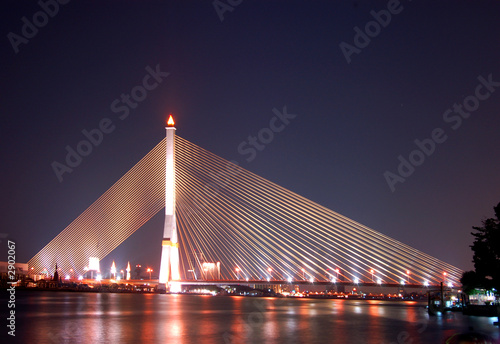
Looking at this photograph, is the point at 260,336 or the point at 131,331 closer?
the point at 260,336

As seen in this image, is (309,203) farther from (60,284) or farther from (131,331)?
(60,284)

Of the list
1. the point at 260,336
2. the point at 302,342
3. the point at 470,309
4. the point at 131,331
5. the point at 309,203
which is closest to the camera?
the point at 302,342

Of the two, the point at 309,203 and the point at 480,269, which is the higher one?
the point at 309,203

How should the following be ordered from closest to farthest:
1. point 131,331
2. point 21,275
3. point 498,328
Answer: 1. point 131,331
2. point 498,328
3. point 21,275

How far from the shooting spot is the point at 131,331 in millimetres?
19156

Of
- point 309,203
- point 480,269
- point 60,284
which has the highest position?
point 309,203

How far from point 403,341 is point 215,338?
6018 mm

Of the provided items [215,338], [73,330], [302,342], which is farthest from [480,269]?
[73,330]

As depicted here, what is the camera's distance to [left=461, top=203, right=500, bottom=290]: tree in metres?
26.1

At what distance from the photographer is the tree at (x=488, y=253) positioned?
2611 cm

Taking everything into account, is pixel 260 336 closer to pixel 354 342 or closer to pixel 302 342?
pixel 302 342

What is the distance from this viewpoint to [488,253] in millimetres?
27469

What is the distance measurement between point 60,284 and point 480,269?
275 ft

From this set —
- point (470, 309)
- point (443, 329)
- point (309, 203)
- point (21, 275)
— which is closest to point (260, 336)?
point (443, 329)
